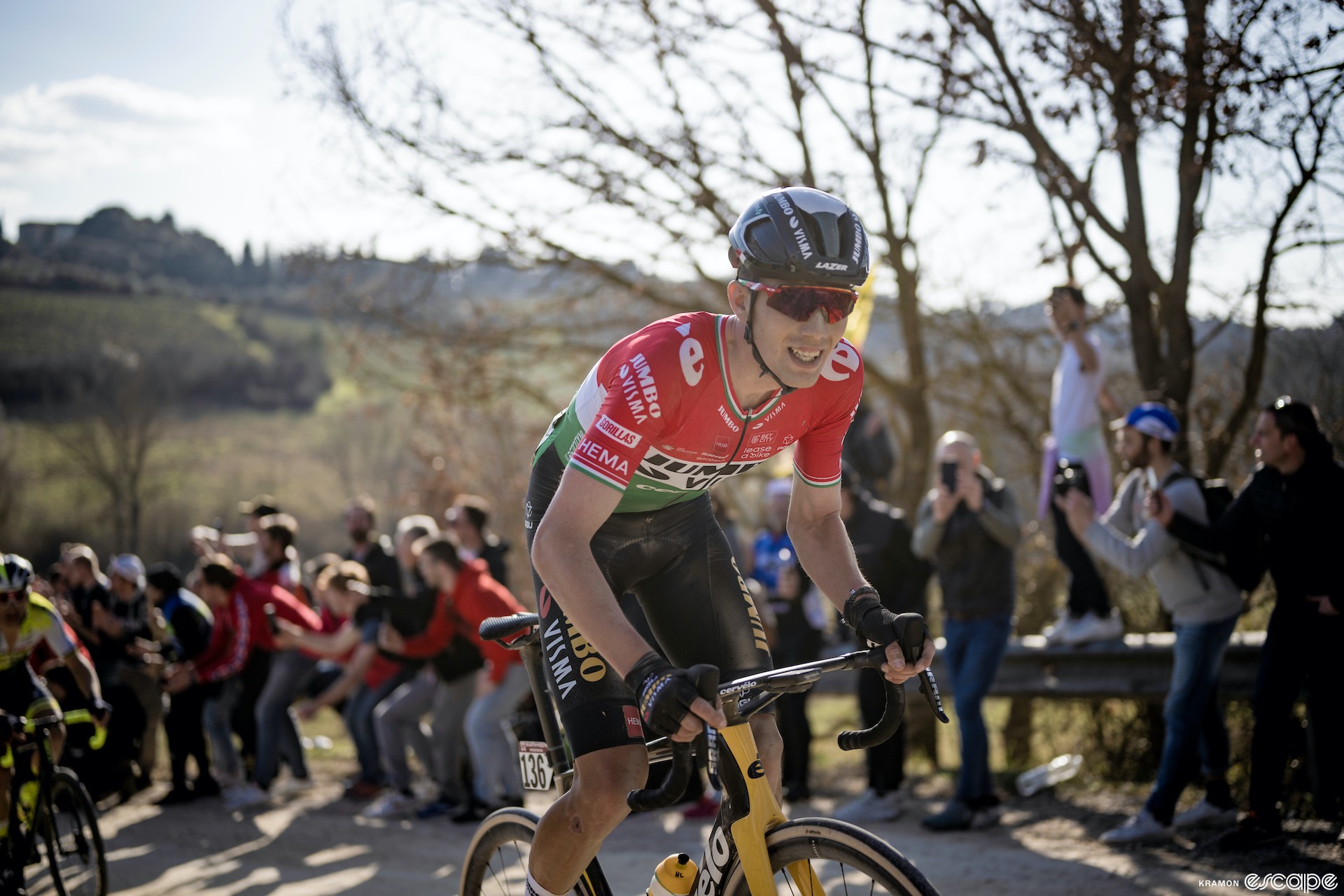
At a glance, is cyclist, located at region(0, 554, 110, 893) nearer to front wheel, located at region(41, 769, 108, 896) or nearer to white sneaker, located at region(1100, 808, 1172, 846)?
front wheel, located at region(41, 769, 108, 896)

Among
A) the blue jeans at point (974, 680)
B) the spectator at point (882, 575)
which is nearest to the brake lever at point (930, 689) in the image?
the blue jeans at point (974, 680)

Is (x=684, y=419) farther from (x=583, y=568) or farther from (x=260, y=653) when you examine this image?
(x=260, y=653)

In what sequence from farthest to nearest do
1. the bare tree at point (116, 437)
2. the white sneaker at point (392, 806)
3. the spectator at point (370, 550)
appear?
the bare tree at point (116, 437)
the spectator at point (370, 550)
the white sneaker at point (392, 806)

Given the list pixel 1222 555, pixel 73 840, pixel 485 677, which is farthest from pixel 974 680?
pixel 73 840

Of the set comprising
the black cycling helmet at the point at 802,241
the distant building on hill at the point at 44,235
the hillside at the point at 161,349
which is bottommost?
the black cycling helmet at the point at 802,241

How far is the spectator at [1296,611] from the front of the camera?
506 centimetres

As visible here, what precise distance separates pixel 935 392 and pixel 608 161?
436cm

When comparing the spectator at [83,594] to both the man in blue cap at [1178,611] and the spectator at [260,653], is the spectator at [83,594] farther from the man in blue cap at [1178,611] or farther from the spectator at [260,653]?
the man in blue cap at [1178,611]

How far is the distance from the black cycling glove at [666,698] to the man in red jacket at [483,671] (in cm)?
564

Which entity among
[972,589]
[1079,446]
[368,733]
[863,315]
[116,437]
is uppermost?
[116,437]

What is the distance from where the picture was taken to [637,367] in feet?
9.38

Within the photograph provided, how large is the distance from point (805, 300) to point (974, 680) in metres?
4.40

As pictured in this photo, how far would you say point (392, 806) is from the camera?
27.8 feet

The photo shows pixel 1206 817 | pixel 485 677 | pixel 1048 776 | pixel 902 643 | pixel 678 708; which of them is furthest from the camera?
pixel 485 677
